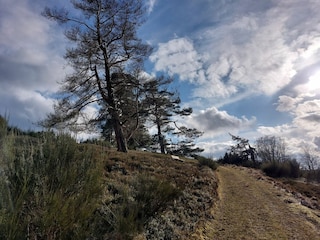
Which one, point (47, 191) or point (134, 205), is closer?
point (47, 191)

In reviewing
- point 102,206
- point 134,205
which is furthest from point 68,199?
point 134,205

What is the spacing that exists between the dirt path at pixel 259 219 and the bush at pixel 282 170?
46.7ft

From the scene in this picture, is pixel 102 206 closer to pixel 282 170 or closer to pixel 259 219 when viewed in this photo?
pixel 259 219

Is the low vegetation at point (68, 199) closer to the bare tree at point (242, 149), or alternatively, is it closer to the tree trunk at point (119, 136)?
the tree trunk at point (119, 136)

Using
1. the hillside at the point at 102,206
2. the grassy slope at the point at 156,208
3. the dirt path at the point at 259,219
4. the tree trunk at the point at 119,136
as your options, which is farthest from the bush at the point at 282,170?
the grassy slope at the point at 156,208

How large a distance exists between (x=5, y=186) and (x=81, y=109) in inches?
604

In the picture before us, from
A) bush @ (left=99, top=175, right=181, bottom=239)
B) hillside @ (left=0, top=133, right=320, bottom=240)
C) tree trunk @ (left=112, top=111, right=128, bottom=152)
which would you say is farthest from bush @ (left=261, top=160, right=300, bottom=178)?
bush @ (left=99, top=175, right=181, bottom=239)

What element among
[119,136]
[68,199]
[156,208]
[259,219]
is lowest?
[259,219]

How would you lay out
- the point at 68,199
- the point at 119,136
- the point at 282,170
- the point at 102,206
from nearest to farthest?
the point at 68,199
the point at 102,206
the point at 119,136
the point at 282,170

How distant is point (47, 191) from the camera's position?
4.74 meters

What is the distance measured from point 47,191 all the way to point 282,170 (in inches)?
1053

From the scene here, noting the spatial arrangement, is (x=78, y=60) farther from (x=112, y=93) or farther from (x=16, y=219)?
(x=16, y=219)

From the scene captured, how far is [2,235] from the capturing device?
3783mm

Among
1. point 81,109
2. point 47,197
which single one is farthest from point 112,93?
point 47,197
